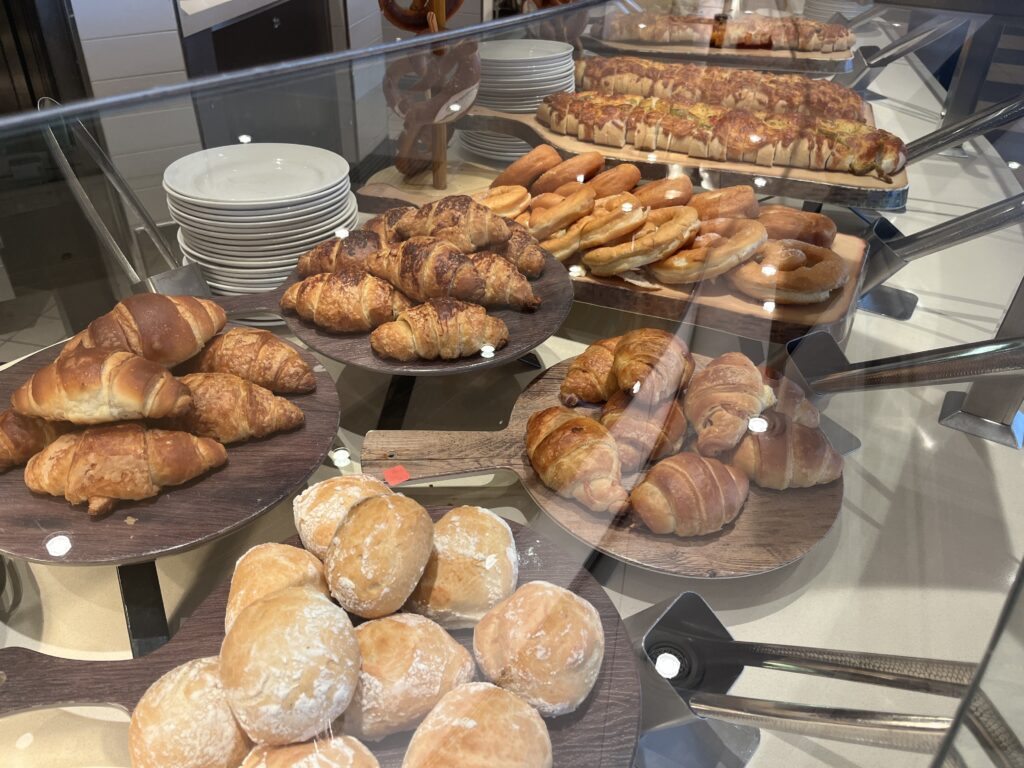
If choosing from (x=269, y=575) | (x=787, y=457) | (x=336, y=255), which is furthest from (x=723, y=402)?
(x=336, y=255)

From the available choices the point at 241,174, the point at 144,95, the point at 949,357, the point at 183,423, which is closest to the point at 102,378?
the point at 183,423

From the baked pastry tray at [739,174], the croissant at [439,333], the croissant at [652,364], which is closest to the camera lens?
the croissant at [652,364]

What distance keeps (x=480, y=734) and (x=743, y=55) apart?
6.39 ft

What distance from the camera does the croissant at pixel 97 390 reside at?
719 millimetres

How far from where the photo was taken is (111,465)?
2.35 ft

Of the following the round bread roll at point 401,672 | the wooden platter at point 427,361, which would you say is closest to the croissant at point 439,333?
the wooden platter at point 427,361

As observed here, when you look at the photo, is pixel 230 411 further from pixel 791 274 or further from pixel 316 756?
pixel 791 274

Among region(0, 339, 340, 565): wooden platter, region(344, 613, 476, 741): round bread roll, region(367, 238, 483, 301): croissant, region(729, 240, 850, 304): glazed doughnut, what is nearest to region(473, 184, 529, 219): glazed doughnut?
region(367, 238, 483, 301): croissant

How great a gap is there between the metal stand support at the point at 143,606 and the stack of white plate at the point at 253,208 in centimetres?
48

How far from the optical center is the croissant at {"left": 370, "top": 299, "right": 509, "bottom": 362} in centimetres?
97

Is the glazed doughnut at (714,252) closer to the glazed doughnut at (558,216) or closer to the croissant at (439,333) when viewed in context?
the glazed doughnut at (558,216)

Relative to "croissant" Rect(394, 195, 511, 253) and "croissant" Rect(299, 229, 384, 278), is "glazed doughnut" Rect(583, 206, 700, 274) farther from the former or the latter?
"croissant" Rect(299, 229, 384, 278)

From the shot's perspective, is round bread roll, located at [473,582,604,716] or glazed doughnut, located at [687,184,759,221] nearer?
round bread roll, located at [473,582,604,716]

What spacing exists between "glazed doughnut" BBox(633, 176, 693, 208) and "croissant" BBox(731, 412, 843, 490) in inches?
25.0
